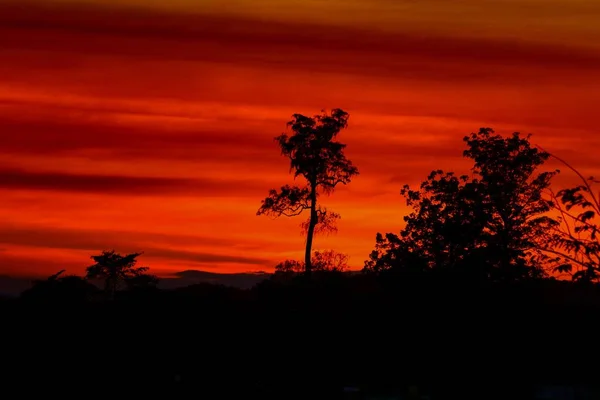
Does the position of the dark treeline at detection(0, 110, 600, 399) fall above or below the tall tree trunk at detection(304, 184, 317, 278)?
below

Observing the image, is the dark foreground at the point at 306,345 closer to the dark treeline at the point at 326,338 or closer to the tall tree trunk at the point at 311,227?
the dark treeline at the point at 326,338

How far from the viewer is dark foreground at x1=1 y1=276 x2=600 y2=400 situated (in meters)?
42.2

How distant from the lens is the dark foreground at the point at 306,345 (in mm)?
42250

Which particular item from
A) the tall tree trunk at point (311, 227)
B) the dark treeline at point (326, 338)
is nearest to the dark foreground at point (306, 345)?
the dark treeline at point (326, 338)

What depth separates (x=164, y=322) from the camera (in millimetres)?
49156

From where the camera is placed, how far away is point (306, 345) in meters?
46.8

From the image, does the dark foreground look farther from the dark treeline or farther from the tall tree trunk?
the tall tree trunk

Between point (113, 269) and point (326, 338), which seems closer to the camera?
point (326, 338)

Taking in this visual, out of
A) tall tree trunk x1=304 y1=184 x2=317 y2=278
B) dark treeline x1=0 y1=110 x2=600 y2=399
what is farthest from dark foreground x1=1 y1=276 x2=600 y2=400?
tall tree trunk x1=304 y1=184 x2=317 y2=278

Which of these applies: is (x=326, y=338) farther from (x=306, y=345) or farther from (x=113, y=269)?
(x=113, y=269)

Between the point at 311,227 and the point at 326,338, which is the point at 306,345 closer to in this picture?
the point at 326,338

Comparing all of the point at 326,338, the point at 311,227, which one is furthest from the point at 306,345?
the point at 311,227

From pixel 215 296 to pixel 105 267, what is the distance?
40.4 metres

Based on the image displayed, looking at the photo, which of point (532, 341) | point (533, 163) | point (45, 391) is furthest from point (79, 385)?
point (533, 163)
